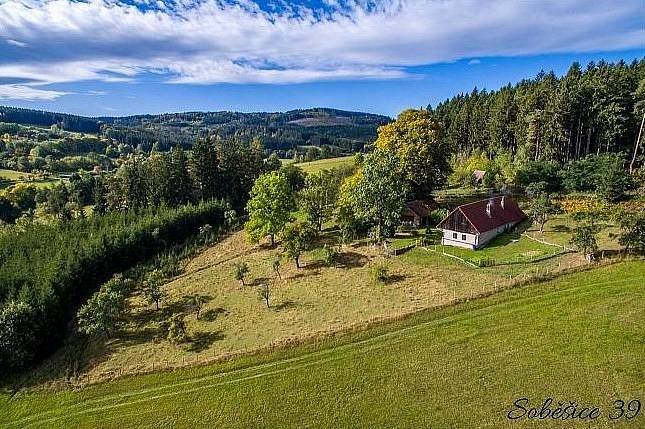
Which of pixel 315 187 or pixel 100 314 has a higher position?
pixel 315 187

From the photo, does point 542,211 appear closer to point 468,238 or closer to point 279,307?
point 468,238

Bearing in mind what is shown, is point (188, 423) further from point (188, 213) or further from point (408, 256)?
point (188, 213)

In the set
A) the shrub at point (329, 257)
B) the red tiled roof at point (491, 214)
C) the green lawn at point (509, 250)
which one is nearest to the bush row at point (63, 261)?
the shrub at point (329, 257)

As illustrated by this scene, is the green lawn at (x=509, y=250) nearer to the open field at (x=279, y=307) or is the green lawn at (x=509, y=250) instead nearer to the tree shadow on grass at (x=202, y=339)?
the open field at (x=279, y=307)

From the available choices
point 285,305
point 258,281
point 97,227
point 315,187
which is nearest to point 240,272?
point 258,281

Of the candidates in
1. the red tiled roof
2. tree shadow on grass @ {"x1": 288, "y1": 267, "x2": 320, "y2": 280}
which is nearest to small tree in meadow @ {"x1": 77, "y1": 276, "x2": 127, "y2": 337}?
tree shadow on grass @ {"x1": 288, "y1": 267, "x2": 320, "y2": 280}

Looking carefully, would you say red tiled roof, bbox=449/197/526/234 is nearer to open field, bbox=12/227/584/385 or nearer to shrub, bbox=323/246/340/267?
open field, bbox=12/227/584/385
